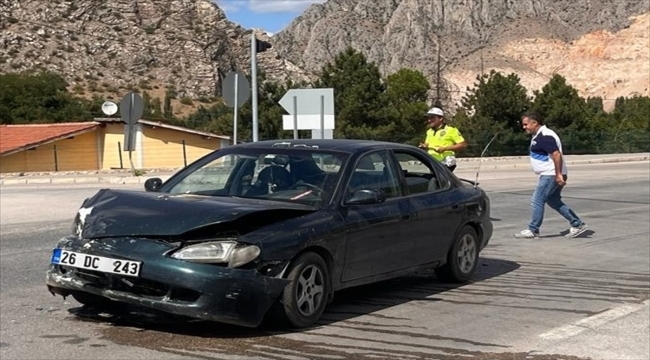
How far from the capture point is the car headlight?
20.9 feet

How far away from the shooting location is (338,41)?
136m

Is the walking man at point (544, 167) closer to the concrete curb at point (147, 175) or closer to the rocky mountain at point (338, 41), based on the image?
the concrete curb at point (147, 175)

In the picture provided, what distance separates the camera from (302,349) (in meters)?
6.37

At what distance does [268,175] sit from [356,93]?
43.1 metres

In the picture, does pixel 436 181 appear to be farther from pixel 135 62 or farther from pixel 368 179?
pixel 135 62

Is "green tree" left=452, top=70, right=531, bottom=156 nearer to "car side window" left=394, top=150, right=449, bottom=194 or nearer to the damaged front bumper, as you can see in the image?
"car side window" left=394, top=150, right=449, bottom=194

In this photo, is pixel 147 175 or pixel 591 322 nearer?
pixel 591 322

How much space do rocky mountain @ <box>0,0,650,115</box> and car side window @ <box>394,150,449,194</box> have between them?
7339 centimetres

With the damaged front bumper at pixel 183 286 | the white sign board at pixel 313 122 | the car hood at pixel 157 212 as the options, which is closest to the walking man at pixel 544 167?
the car hood at pixel 157 212

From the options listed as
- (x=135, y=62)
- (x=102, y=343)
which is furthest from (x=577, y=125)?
(x=102, y=343)

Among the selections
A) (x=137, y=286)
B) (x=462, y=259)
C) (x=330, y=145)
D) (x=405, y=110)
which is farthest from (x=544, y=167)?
(x=405, y=110)

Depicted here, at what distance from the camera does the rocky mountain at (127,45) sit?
82.1 meters

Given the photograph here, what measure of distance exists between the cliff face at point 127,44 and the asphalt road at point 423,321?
74026 mm

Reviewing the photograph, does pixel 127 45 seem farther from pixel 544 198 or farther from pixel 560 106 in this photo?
pixel 544 198
